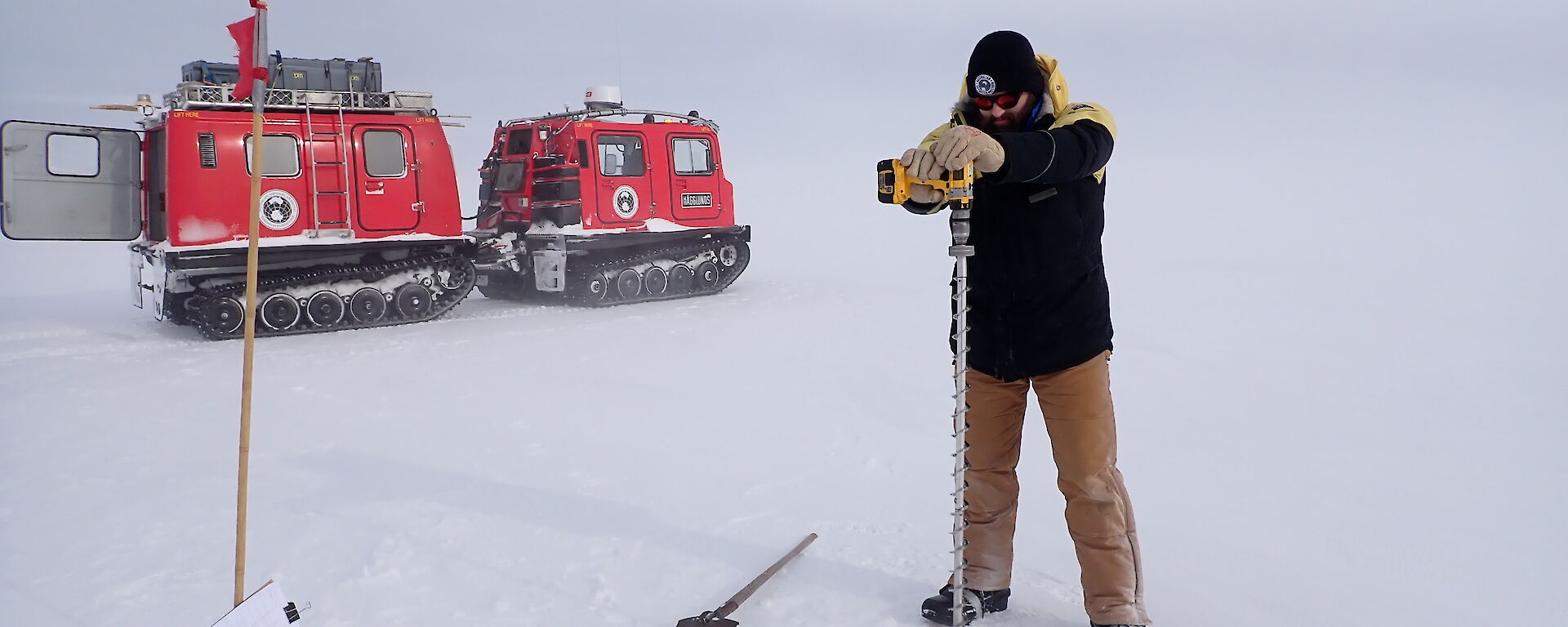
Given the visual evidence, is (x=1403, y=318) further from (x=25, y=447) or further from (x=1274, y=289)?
(x=25, y=447)

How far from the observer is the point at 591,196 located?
1026 cm

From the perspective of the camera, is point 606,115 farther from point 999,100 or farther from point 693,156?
point 999,100

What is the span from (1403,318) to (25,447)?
10.2 m

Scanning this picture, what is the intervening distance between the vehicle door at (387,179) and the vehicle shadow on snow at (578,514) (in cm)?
463

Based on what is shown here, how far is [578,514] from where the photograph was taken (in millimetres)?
3863

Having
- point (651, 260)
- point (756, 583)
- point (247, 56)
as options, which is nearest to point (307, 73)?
point (651, 260)

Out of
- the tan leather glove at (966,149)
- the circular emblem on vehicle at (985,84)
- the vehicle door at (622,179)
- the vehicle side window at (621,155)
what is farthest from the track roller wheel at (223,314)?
the tan leather glove at (966,149)

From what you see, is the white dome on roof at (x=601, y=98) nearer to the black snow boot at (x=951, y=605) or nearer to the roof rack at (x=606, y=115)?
the roof rack at (x=606, y=115)

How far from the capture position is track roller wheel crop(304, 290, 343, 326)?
8539 millimetres

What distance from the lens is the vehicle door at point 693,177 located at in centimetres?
1103

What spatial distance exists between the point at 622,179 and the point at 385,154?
255cm

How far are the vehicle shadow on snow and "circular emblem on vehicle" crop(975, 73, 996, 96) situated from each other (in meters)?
1.55

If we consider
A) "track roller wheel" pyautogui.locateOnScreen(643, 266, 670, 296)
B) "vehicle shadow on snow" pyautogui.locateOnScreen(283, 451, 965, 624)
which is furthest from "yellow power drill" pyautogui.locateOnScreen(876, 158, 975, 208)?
"track roller wheel" pyautogui.locateOnScreen(643, 266, 670, 296)

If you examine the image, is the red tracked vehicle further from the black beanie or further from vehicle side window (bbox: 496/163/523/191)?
the black beanie
